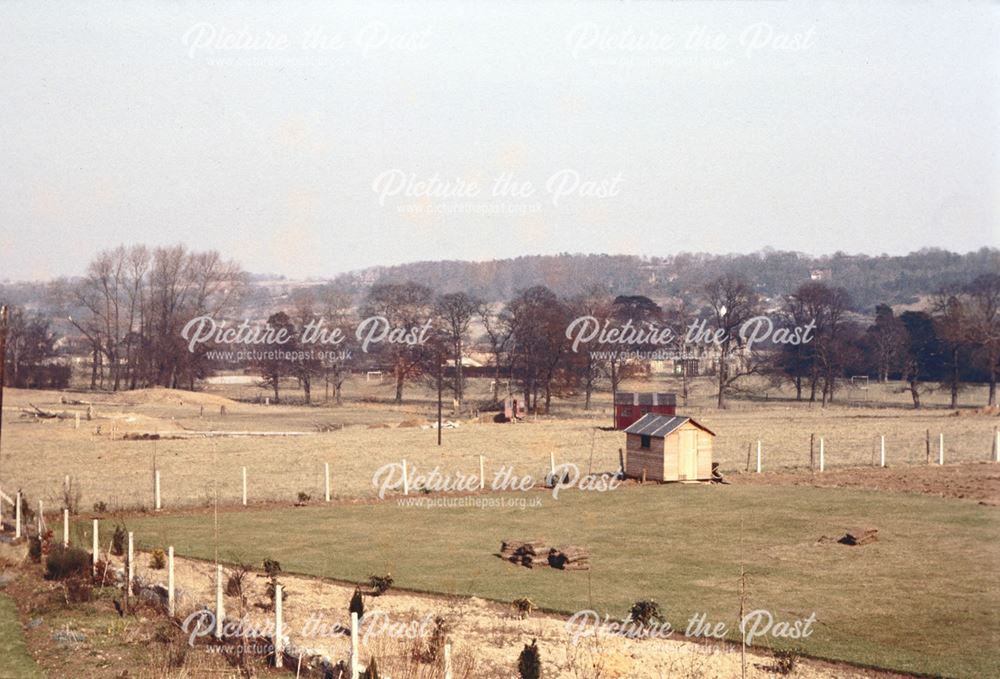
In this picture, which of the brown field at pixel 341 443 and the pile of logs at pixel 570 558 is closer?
the pile of logs at pixel 570 558

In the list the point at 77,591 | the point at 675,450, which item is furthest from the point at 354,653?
the point at 675,450

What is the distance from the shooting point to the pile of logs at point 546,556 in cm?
2550

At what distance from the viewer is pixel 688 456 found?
41.4m

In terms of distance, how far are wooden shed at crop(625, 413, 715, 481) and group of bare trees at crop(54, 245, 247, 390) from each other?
76186 millimetres

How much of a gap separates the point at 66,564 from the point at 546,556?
1120 cm

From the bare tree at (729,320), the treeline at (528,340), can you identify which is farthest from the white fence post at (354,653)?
the bare tree at (729,320)

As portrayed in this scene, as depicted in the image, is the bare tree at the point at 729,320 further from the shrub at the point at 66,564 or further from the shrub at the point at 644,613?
the shrub at the point at 644,613

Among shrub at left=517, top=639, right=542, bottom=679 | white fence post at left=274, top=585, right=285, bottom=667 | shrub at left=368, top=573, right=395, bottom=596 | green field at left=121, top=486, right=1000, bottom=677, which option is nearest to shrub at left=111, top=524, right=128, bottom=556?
green field at left=121, top=486, right=1000, bottom=677

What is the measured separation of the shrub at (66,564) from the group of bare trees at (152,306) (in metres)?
86.7

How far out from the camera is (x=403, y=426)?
240 ft

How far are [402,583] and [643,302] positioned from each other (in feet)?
301

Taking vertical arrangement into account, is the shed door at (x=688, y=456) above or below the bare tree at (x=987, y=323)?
below

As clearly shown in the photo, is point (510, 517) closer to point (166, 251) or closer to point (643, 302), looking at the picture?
point (643, 302)

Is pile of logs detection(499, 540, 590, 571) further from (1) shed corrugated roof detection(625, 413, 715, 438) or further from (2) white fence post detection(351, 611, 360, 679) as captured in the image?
(1) shed corrugated roof detection(625, 413, 715, 438)
